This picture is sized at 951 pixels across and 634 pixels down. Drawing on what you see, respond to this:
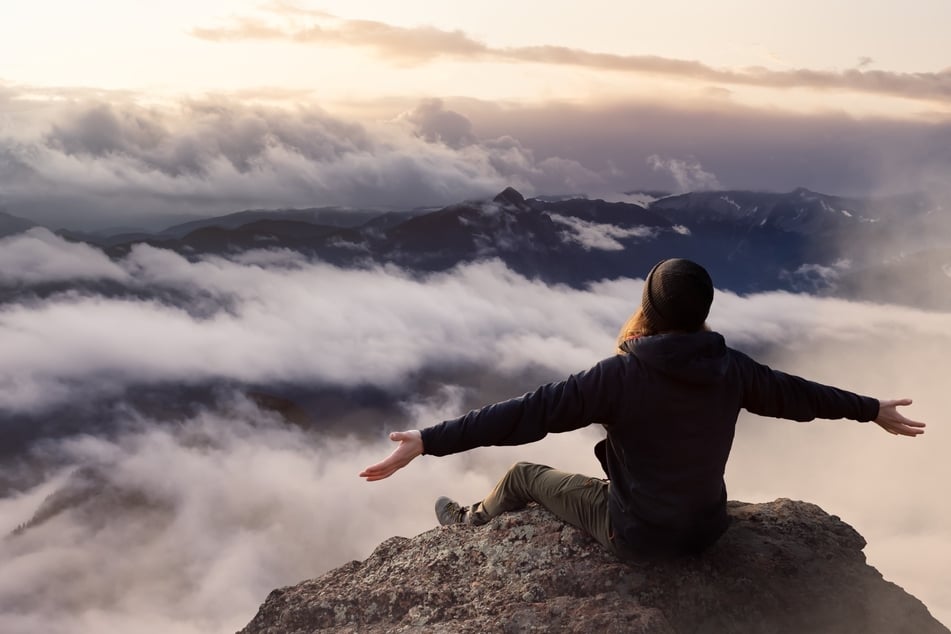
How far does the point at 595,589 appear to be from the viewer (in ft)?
18.8

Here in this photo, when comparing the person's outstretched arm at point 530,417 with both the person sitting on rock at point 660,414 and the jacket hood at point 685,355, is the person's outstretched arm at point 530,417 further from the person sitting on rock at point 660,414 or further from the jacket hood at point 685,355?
the jacket hood at point 685,355

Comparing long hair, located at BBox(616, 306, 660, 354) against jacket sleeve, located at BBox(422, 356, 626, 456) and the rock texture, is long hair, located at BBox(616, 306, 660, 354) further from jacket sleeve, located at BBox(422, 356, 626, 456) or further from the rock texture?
the rock texture

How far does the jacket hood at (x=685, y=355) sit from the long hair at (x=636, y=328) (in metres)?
0.14

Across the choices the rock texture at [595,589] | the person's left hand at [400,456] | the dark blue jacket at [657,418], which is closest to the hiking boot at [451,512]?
the rock texture at [595,589]

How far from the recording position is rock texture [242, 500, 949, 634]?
556 cm

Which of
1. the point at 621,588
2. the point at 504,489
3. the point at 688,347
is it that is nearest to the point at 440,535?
the point at 504,489

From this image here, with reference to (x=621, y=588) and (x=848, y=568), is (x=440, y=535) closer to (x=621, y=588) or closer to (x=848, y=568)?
(x=621, y=588)

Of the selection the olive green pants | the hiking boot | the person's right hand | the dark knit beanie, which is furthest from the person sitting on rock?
the hiking boot

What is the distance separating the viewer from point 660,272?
16.4 ft

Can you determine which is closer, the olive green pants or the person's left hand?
the person's left hand

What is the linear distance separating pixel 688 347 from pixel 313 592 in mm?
3979

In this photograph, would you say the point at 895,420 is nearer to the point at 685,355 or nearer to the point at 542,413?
the point at 685,355

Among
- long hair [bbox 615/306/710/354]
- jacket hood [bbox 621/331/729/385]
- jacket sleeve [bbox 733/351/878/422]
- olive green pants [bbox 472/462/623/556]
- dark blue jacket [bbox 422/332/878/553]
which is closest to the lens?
jacket hood [bbox 621/331/729/385]

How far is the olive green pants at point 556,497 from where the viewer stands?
5.98 meters
